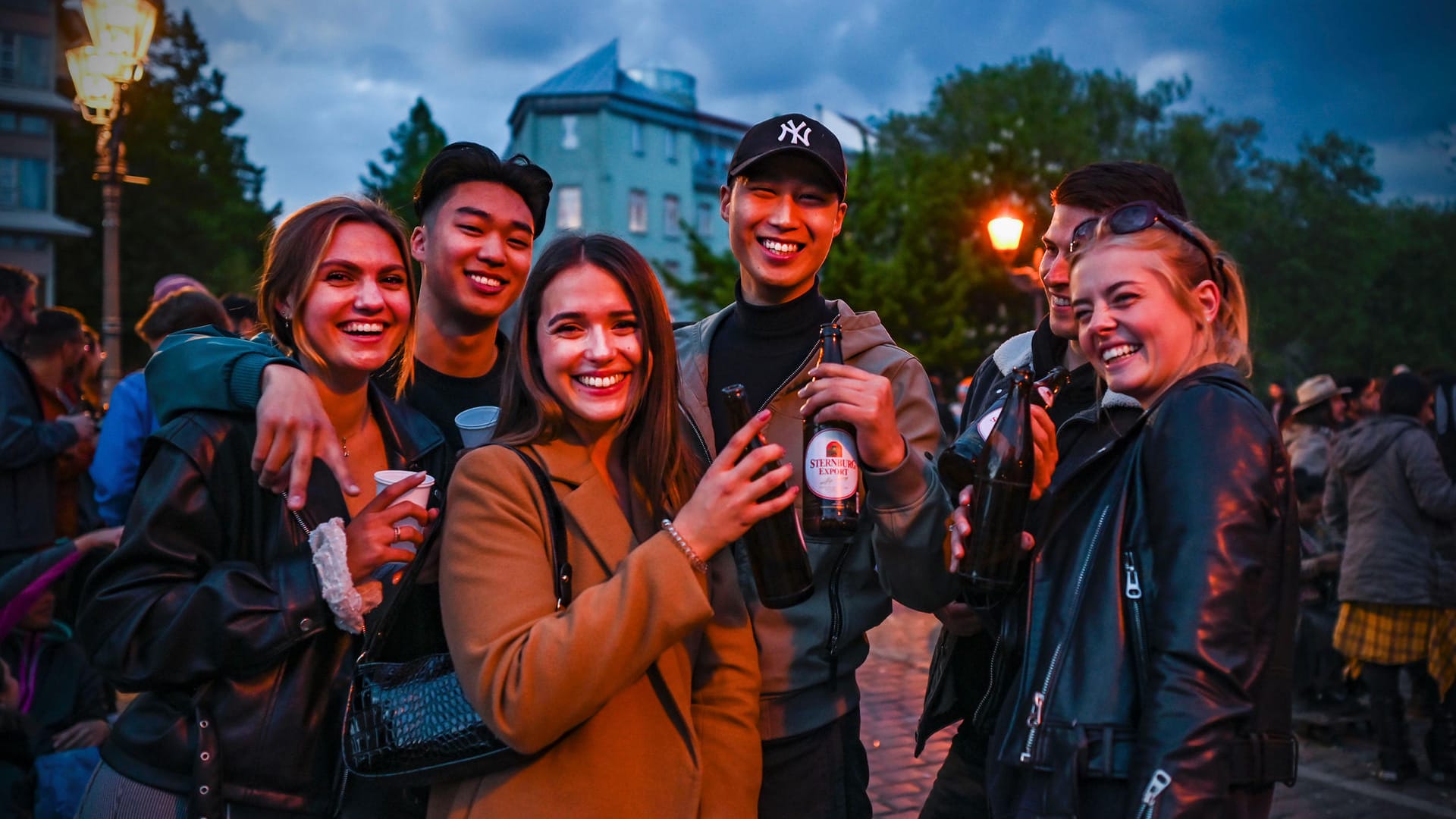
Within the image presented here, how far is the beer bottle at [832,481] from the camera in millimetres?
2619

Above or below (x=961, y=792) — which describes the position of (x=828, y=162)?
above

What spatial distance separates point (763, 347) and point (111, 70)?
325 inches

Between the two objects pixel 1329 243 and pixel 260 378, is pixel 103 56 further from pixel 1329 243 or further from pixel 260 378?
pixel 1329 243

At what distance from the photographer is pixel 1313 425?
9.45 m

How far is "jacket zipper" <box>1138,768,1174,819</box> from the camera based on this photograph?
73.7 inches

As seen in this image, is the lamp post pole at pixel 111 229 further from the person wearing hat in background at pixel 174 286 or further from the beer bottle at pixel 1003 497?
the beer bottle at pixel 1003 497

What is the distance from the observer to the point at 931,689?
331cm

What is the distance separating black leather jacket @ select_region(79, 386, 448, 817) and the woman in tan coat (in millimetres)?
307

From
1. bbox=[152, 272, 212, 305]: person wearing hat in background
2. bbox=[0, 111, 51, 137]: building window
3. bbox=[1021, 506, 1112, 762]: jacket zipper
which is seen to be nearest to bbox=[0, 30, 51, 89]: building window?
bbox=[0, 111, 51, 137]: building window

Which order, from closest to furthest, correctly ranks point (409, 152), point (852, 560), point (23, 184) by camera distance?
point (852, 560) < point (23, 184) < point (409, 152)

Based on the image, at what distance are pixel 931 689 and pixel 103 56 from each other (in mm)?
9087

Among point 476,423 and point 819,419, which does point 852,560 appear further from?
point 476,423

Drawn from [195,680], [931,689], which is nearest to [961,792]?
[931,689]

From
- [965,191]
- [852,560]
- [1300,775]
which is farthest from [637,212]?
[852,560]
